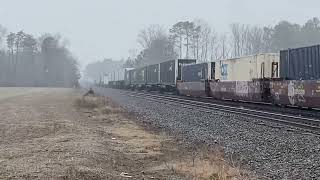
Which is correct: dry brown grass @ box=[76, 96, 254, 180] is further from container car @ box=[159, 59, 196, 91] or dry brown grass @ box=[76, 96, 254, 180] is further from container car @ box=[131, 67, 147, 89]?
container car @ box=[131, 67, 147, 89]

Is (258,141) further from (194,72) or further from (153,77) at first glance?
(153,77)

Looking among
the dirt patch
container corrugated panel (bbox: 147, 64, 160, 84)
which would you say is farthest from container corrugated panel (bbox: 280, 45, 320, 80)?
container corrugated panel (bbox: 147, 64, 160, 84)


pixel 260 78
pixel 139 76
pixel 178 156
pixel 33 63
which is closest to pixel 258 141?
pixel 178 156

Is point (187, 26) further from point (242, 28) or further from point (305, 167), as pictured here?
point (305, 167)

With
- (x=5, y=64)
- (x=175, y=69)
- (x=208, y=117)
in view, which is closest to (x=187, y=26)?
(x=5, y=64)

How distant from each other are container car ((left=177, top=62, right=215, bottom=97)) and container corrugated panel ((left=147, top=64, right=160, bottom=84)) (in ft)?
33.6

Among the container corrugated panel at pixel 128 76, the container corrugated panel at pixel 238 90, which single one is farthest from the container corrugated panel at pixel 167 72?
the container corrugated panel at pixel 128 76

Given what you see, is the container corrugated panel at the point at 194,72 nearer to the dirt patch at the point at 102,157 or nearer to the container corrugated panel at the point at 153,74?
the container corrugated panel at the point at 153,74

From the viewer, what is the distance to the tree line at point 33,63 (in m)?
143

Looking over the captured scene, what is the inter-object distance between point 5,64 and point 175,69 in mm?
108472

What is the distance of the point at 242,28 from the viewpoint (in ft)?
418

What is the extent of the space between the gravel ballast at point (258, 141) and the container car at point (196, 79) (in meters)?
15.5

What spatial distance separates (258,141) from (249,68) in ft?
55.4

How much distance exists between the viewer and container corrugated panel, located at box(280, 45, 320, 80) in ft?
72.6
